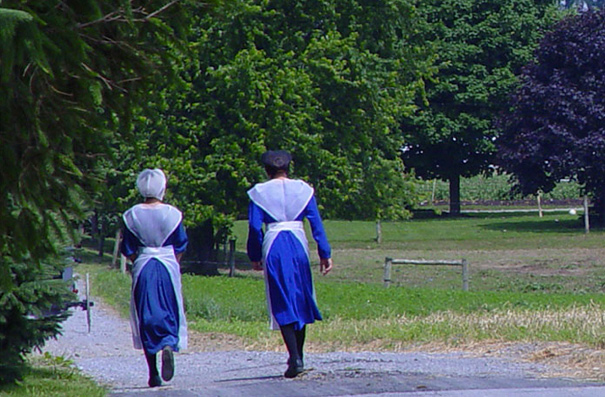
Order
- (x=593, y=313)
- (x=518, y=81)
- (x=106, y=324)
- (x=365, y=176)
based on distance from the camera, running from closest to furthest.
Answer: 1. (x=593, y=313)
2. (x=106, y=324)
3. (x=365, y=176)
4. (x=518, y=81)

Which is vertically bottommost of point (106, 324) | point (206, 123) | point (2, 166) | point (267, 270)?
point (106, 324)

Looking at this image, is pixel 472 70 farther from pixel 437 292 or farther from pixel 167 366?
pixel 167 366

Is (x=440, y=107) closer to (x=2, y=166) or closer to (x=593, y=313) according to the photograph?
(x=593, y=313)

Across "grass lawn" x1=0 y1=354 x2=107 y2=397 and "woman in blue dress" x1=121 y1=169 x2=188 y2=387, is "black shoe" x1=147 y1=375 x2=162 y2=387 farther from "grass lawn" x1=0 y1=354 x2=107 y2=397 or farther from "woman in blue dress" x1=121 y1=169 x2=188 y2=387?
"grass lawn" x1=0 y1=354 x2=107 y2=397

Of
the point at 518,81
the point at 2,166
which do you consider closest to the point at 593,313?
the point at 2,166

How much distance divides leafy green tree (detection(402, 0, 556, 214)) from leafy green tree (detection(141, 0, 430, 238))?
96.8 feet

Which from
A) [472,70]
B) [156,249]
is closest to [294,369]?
[156,249]

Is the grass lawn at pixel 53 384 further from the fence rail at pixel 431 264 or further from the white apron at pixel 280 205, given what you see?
the fence rail at pixel 431 264

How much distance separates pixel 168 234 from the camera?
965cm

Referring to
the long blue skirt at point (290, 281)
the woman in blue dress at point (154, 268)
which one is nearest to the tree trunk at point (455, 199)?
the long blue skirt at point (290, 281)

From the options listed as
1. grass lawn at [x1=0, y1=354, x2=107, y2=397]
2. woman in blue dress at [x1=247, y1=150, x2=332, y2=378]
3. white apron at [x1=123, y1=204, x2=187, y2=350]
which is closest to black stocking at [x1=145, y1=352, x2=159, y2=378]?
white apron at [x1=123, y1=204, x2=187, y2=350]

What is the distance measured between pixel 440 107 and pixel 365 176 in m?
30.8

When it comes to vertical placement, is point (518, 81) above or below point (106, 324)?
above

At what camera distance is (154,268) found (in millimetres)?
9594
